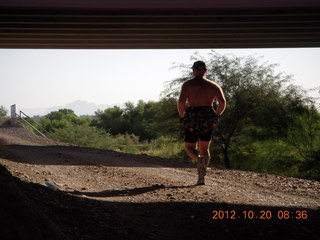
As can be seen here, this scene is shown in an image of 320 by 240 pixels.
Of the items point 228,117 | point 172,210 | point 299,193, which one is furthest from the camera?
point 228,117

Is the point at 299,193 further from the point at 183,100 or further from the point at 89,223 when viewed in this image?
the point at 89,223

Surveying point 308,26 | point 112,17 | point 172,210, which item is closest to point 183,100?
point 172,210

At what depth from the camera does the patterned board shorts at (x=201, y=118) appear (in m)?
6.07

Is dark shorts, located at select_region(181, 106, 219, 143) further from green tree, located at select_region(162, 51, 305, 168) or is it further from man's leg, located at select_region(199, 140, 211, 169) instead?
green tree, located at select_region(162, 51, 305, 168)

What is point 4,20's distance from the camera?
40.5 feet

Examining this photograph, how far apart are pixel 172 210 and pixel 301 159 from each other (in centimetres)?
1389

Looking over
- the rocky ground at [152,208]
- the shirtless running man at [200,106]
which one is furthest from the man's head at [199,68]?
the rocky ground at [152,208]

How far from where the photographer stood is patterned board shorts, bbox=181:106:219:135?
6.07 m

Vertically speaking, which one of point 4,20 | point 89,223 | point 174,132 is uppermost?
point 4,20

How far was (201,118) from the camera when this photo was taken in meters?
6.08

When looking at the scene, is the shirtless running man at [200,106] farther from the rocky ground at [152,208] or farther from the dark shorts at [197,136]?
the rocky ground at [152,208]
